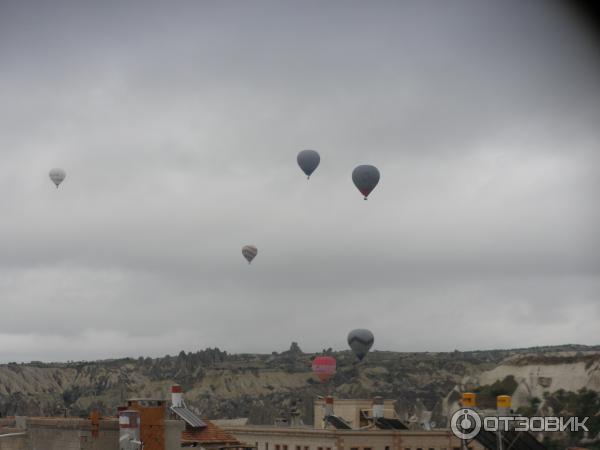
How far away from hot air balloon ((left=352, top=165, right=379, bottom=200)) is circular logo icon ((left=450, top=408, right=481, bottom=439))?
1815 inches

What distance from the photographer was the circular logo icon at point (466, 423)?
77850 mm

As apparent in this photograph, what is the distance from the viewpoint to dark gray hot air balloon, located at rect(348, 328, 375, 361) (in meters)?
155

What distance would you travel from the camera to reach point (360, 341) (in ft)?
510

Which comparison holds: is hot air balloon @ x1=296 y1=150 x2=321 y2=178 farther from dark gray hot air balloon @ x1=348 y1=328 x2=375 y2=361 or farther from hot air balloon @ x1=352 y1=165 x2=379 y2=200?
dark gray hot air balloon @ x1=348 y1=328 x2=375 y2=361

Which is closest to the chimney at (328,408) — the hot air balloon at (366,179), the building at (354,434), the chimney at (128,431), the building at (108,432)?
the building at (354,434)

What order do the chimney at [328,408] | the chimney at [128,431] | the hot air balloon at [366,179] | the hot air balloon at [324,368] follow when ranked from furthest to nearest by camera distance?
1. the hot air balloon at [324,368]
2. the hot air balloon at [366,179]
3. the chimney at [328,408]
4. the chimney at [128,431]

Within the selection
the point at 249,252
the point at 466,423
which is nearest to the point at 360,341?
the point at 249,252

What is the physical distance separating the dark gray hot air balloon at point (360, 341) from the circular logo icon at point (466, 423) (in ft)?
212

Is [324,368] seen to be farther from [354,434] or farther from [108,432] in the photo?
[108,432]

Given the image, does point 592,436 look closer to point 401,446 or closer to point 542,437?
point 542,437

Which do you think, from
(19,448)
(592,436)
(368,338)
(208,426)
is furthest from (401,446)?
(368,338)

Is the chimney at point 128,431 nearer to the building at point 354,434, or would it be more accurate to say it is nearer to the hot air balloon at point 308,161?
the building at point 354,434

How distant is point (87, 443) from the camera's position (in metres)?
60.9

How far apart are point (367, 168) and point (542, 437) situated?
117 ft
